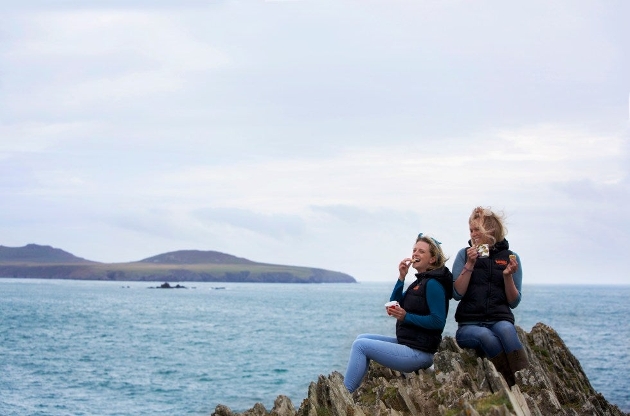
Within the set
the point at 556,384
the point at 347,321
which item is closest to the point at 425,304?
the point at 556,384

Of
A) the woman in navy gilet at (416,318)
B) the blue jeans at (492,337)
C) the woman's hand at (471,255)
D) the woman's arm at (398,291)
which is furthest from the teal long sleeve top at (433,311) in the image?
the blue jeans at (492,337)

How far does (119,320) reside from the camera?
10869cm

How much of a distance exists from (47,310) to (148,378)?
265ft

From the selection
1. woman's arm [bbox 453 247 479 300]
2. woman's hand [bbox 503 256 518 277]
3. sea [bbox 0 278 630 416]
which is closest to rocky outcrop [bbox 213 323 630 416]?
woman's arm [bbox 453 247 479 300]

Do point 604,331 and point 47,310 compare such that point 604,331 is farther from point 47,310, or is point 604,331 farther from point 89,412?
point 47,310

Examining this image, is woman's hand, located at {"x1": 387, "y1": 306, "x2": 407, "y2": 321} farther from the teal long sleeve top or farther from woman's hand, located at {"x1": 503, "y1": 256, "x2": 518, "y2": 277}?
woman's hand, located at {"x1": 503, "y1": 256, "x2": 518, "y2": 277}

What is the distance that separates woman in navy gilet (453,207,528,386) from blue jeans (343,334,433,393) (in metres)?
1.15

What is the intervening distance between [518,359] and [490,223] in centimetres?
214

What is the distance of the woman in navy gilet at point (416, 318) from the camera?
1173 cm

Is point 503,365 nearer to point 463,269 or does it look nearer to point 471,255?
point 463,269

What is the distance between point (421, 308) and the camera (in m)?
11.9

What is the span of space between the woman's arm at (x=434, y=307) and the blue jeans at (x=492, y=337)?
3.45ft

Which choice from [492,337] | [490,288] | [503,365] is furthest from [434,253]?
[503,365]

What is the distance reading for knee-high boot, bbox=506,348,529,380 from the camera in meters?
12.3
